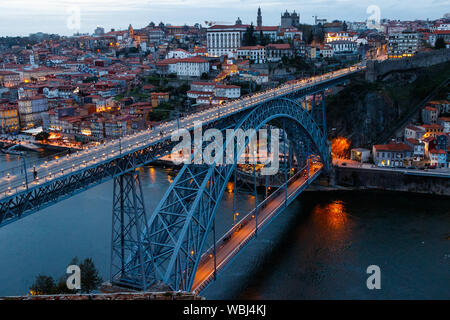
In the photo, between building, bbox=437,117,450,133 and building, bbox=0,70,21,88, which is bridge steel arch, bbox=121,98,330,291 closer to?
building, bbox=437,117,450,133

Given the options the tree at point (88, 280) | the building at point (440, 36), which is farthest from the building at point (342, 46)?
the tree at point (88, 280)

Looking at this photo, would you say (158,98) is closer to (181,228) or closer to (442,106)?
(442,106)

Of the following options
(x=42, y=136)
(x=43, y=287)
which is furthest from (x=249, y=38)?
(x=43, y=287)

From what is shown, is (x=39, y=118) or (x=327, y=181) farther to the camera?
(x=39, y=118)

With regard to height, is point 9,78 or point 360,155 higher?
point 9,78

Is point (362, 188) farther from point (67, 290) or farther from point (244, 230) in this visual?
point (67, 290)
